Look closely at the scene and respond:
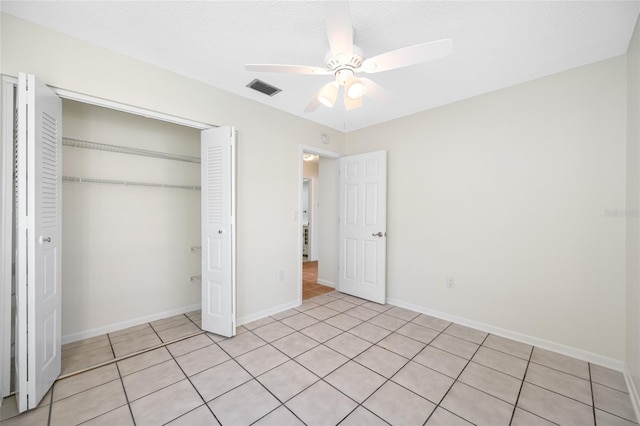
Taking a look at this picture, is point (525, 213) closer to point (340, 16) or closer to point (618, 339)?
point (618, 339)

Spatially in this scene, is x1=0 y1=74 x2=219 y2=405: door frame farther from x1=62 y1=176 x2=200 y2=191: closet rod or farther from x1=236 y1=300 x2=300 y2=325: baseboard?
x1=236 y1=300 x2=300 y2=325: baseboard

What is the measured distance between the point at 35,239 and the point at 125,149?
140cm

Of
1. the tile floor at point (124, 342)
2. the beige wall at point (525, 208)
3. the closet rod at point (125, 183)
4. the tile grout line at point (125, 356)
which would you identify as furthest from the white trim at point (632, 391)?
the closet rod at point (125, 183)

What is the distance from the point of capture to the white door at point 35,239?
1655mm

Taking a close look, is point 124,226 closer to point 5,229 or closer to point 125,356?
point 5,229

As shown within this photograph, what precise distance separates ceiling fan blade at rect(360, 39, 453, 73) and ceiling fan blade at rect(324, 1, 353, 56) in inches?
6.8

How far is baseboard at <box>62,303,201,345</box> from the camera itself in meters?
2.60

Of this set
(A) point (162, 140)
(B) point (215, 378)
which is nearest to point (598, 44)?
(B) point (215, 378)

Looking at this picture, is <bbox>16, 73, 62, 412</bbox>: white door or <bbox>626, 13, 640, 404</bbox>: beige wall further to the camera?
<bbox>626, 13, 640, 404</bbox>: beige wall

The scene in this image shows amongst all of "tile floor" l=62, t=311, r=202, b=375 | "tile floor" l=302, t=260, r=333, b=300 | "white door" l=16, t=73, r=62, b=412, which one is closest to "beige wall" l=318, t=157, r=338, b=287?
"tile floor" l=302, t=260, r=333, b=300

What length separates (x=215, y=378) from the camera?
2.07 meters

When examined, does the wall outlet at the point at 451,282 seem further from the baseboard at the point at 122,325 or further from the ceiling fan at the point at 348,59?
the baseboard at the point at 122,325

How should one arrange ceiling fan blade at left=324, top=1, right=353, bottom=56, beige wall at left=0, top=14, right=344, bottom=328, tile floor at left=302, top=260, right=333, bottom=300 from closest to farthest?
ceiling fan blade at left=324, top=1, right=353, bottom=56 → beige wall at left=0, top=14, right=344, bottom=328 → tile floor at left=302, top=260, right=333, bottom=300

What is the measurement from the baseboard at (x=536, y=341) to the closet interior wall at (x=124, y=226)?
308 cm
